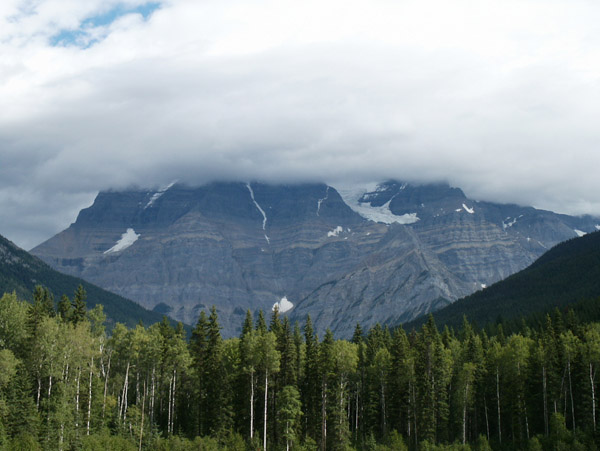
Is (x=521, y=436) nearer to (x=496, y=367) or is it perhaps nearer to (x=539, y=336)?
(x=496, y=367)

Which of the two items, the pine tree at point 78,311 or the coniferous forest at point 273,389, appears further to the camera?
the pine tree at point 78,311

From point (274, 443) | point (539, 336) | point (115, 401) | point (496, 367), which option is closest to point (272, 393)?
point (274, 443)

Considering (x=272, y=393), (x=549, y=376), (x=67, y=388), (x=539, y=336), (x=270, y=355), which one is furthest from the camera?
(x=539, y=336)

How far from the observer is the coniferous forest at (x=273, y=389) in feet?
305

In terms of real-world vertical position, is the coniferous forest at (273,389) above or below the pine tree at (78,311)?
below

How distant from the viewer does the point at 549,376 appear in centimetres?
11250

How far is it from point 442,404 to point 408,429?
6068 millimetres

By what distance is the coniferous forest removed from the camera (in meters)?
92.8

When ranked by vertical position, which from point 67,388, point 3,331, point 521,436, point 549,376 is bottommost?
point 521,436

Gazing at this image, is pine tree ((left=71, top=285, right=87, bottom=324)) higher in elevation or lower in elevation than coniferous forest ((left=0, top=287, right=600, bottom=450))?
higher

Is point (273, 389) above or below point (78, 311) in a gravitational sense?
below

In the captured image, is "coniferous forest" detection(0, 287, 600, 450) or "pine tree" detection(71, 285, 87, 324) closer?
"coniferous forest" detection(0, 287, 600, 450)

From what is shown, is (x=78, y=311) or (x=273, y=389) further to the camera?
(x=78, y=311)

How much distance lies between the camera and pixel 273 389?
10488 centimetres
